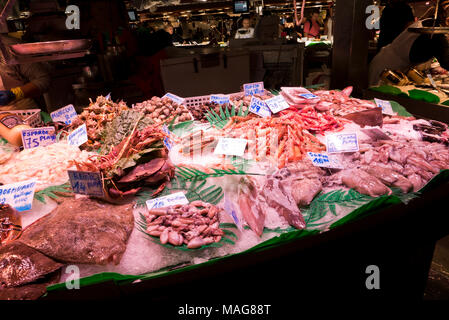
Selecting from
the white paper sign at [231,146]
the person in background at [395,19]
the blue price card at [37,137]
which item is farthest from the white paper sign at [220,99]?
the person in background at [395,19]

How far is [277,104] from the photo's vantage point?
2.66m

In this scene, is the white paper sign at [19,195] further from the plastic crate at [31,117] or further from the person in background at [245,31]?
the person in background at [245,31]

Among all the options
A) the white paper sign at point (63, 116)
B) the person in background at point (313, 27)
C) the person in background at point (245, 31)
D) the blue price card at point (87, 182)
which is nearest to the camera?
the blue price card at point (87, 182)

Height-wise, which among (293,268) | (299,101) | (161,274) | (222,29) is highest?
(222,29)

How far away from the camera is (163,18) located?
715 cm

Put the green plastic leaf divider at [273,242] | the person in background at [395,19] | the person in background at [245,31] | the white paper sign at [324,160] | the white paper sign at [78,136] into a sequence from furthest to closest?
the person in background at [245,31] < the person in background at [395,19] < the white paper sign at [78,136] < the white paper sign at [324,160] < the green plastic leaf divider at [273,242]

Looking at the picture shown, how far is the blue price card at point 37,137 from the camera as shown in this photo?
7.82 ft

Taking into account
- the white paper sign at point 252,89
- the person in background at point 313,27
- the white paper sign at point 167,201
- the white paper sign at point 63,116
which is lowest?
the white paper sign at point 167,201

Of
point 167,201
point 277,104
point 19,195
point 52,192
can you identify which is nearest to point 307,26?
point 277,104

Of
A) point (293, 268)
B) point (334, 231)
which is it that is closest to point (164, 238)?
point (293, 268)

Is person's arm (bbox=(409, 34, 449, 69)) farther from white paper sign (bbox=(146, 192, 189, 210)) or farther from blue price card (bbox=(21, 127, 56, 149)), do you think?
blue price card (bbox=(21, 127, 56, 149))

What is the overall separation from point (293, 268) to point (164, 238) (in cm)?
62

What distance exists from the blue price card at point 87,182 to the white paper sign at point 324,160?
1.28m

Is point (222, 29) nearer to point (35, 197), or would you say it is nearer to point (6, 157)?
point (6, 157)
